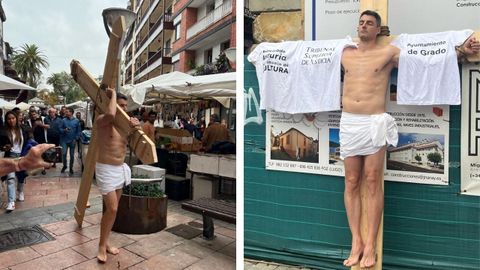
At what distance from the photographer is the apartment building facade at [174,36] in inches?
296

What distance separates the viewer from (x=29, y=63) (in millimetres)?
4680

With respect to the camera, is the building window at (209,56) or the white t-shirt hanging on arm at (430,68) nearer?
the white t-shirt hanging on arm at (430,68)

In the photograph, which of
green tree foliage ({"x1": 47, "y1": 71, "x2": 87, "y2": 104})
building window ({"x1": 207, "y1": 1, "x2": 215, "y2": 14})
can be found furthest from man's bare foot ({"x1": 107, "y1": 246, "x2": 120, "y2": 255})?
building window ({"x1": 207, "y1": 1, "x2": 215, "y2": 14})

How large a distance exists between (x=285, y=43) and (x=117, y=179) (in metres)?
1.93

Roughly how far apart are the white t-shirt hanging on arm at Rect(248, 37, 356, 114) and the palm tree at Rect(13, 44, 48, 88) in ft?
7.76

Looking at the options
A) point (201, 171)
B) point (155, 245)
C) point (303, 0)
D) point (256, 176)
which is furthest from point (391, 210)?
point (201, 171)

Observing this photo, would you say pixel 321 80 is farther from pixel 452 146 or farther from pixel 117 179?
pixel 117 179

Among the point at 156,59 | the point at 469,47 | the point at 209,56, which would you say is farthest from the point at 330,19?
the point at 209,56

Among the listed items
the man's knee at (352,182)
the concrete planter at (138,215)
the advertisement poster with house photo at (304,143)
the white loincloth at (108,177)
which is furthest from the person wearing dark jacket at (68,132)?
the man's knee at (352,182)

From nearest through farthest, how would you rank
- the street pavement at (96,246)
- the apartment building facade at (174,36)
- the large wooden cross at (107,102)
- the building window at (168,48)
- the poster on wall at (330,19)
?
the poster on wall at (330,19) → the large wooden cross at (107,102) → the street pavement at (96,246) → the apartment building facade at (174,36) → the building window at (168,48)

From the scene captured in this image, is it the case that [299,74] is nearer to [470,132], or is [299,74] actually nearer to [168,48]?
[470,132]

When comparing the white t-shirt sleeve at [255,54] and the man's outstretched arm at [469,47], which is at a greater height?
the white t-shirt sleeve at [255,54]

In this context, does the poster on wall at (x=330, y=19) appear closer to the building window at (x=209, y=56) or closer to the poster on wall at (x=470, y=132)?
the poster on wall at (x=470, y=132)

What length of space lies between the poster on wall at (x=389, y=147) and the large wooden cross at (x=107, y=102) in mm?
957
